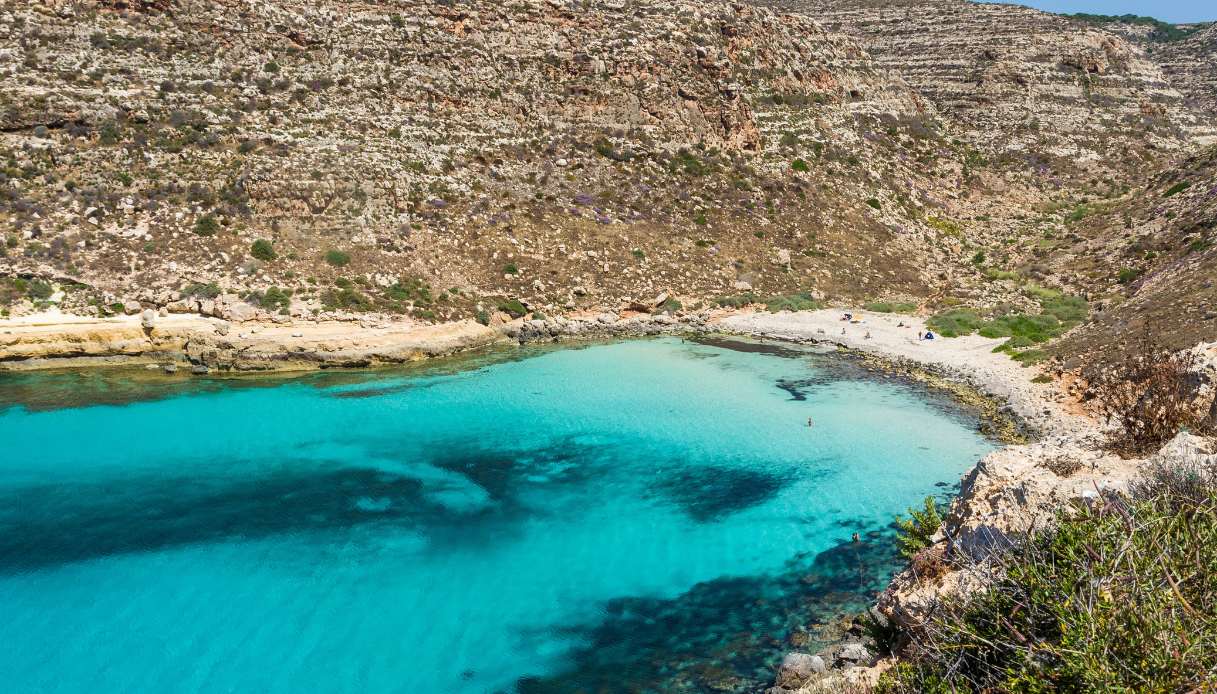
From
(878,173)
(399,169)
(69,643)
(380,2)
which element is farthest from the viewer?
(878,173)

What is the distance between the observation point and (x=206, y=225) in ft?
112

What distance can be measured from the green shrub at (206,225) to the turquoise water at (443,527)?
30.8ft

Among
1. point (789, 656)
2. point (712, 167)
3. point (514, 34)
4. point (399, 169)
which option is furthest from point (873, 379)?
point (514, 34)

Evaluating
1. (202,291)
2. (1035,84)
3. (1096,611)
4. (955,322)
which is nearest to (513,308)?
(202,291)

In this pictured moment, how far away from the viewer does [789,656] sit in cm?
1079

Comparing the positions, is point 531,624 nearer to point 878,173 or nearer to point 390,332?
point 390,332

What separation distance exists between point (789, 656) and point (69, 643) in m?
11.8

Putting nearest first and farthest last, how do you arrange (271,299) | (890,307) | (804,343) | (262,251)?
(271,299), (262,251), (804,343), (890,307)

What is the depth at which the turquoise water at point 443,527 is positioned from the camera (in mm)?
11750

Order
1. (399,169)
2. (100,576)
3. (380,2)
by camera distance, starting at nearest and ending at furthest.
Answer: (100,576)
(399,169)
(380,2)

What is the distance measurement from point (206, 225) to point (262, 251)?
123 inches

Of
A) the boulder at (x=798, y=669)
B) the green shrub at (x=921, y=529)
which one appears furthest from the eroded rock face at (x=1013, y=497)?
the boulder at (x=798, y=669)

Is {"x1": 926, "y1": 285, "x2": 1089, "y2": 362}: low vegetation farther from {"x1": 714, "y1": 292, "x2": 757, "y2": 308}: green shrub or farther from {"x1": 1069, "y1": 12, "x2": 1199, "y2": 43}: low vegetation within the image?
{"x1": 1069, "y1": 12, "x2": 1199, "y2": 43}: low vegetation

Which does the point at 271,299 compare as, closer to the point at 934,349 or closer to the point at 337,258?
the point at 337,258
